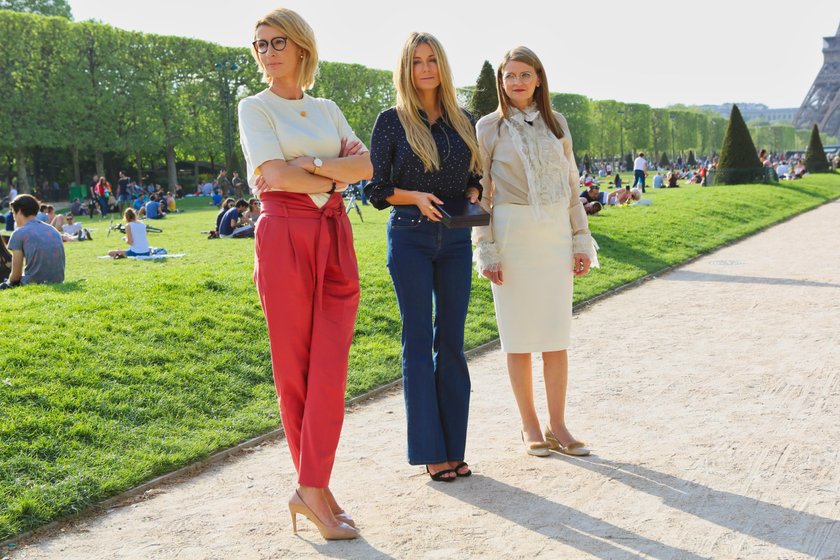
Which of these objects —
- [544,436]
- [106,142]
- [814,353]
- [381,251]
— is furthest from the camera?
[106,142]

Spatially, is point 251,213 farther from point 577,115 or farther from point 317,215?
point 577,115

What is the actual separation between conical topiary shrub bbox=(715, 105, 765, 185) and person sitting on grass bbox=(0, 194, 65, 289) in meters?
26.4

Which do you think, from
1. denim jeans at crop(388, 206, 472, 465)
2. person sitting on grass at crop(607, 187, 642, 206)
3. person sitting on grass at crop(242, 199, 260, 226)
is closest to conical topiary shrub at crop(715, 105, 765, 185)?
person sitting on grass at crop(607, 187, 642, 206)

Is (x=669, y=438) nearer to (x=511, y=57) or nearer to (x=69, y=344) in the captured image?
(x=511, y=57)

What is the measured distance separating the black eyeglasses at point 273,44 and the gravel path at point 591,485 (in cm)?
193

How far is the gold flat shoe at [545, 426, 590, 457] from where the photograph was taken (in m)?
4.71

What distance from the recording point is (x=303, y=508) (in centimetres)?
375

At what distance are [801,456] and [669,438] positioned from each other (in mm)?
683

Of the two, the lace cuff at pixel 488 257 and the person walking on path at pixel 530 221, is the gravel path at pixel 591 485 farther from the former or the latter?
the lace cuff at pixel 488 257

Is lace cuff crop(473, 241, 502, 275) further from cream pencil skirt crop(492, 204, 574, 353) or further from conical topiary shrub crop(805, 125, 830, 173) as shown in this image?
conical topiary shrub crop(805, 125, 830, 173)

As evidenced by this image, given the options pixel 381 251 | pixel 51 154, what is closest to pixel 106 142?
pixel 51 154

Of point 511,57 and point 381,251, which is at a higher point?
point 511,57

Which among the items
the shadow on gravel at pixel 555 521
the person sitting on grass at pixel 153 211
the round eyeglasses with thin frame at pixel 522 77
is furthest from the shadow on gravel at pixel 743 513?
the person sitting on grass at pixel 153 211

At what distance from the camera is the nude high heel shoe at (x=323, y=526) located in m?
3.71
